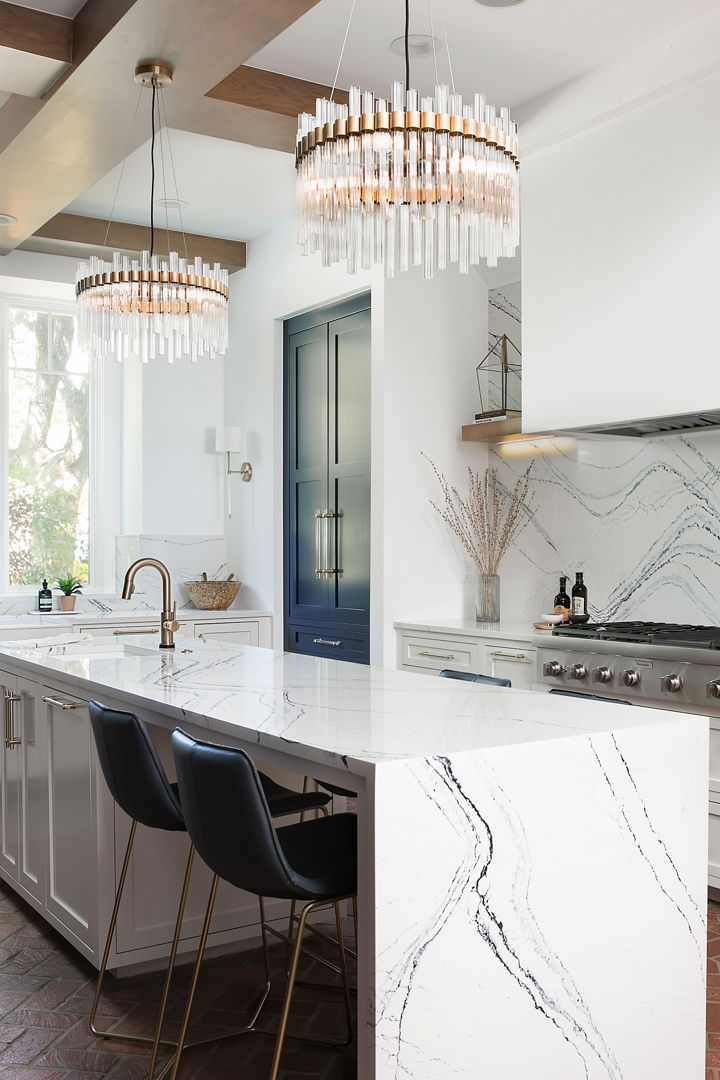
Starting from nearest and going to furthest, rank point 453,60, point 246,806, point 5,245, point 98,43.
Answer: point 246,806
point 98,43
point 453,60
point 5,245

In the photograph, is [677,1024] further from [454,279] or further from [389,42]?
[454,279]

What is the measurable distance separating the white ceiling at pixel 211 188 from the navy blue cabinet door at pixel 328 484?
2.30 feet

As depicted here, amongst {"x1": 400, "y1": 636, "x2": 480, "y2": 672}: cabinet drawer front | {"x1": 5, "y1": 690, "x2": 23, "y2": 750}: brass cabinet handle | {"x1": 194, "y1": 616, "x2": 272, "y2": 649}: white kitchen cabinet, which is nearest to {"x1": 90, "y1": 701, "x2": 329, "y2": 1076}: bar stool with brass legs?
{"x1": 5, "y1": 690, "x2": 23, "y2": 750}: brass cabinet handle

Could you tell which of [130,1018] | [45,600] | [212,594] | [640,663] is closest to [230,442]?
[212,594]

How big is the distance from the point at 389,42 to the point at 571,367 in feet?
4.90

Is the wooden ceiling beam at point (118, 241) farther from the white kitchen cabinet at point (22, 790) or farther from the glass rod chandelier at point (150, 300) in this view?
the white kitchen cabinet at point (22, 790)

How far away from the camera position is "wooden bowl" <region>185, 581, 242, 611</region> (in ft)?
21.5

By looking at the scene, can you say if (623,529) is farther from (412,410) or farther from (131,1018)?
(131,1018)

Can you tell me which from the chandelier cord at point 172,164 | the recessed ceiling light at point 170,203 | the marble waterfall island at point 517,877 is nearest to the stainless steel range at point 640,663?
the marble waterfall island at point 517,877

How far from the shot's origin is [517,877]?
196cm

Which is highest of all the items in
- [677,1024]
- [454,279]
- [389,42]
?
[389,42]

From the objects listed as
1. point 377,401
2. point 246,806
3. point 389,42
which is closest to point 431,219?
point 246,806

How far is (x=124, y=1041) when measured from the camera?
2.68 meters

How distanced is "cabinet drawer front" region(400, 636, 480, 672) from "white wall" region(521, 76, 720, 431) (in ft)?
3.75
